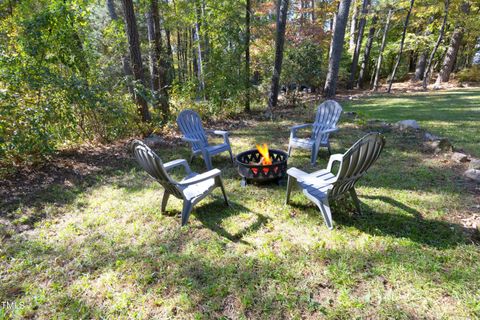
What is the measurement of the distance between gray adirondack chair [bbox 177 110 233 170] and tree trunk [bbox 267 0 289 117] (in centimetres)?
337

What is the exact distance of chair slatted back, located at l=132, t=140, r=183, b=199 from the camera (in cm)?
225

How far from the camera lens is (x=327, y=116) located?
4.36 meters

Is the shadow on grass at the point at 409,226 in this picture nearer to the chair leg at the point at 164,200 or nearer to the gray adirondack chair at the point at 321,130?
the gray adirondack chair at the point at 321,130

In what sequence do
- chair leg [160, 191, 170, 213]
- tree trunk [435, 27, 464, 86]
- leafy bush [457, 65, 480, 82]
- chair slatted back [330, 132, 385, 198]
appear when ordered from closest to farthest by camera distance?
chair slatted back [330, 132, 385, 198], chair leg [160, 191, 170, 213], tree trunk [435, 27, 464, 86], leafy bush [457, 65, 480, 82]

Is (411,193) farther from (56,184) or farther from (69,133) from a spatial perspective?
(69,133)

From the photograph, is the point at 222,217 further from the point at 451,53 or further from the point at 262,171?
the point at 451,53

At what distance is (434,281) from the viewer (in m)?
1.80

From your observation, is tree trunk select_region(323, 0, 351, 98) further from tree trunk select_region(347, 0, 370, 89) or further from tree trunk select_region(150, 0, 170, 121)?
tree trunk select_region(150, 0, 170, 121)

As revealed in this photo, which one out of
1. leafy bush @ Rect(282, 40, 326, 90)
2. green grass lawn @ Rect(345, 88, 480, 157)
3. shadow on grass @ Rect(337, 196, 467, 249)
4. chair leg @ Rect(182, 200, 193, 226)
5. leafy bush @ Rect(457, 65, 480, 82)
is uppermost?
leafy bush @ Rect(282, 40, 326, 90)

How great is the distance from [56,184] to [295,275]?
3.38 m

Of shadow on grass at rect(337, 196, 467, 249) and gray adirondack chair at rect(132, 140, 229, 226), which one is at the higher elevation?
gray adirondack chair at rect(132, 140, 229, 226)

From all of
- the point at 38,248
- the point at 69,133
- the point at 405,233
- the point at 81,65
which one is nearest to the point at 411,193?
the point at 405,233

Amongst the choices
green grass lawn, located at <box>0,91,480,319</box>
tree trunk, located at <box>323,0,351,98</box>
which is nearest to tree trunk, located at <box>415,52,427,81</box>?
tree trunk, located at <box>323,0,351,98</box>

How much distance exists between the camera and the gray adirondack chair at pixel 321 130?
3930 mm
